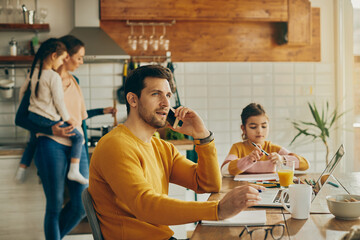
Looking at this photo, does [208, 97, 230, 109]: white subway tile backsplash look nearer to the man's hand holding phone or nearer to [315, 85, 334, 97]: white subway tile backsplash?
[315, 85, 334, 97]: white subway tile backsplash

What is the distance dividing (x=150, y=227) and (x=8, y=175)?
215cm

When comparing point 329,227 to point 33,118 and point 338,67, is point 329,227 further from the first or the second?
point 338,67

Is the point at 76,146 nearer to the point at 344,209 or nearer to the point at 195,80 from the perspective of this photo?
the point at 195,80

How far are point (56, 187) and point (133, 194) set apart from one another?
1.81 metres

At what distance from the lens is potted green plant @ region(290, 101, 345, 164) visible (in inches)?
153

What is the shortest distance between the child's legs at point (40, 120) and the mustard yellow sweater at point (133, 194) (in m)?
1.53

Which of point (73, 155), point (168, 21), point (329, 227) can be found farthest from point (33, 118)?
point (329, 227)

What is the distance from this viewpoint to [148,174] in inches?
59.3

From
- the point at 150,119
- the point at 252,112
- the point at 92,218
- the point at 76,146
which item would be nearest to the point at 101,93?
the point at 76,146

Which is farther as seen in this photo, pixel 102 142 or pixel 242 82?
pixel 242 82

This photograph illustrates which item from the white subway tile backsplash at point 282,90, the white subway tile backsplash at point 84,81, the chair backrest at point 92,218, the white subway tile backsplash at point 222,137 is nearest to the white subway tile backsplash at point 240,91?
the white subway tile backsplash at point 282,90

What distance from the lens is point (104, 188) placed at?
1.42 metres

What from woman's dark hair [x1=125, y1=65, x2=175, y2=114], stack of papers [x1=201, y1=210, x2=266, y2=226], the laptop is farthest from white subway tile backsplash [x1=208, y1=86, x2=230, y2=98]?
stack of papers [x1=201, y1=210, x2=266, y2=226]

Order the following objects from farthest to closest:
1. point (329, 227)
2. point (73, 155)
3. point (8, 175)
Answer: point (8, 175) → point (73, 155) → point (329, 227)
